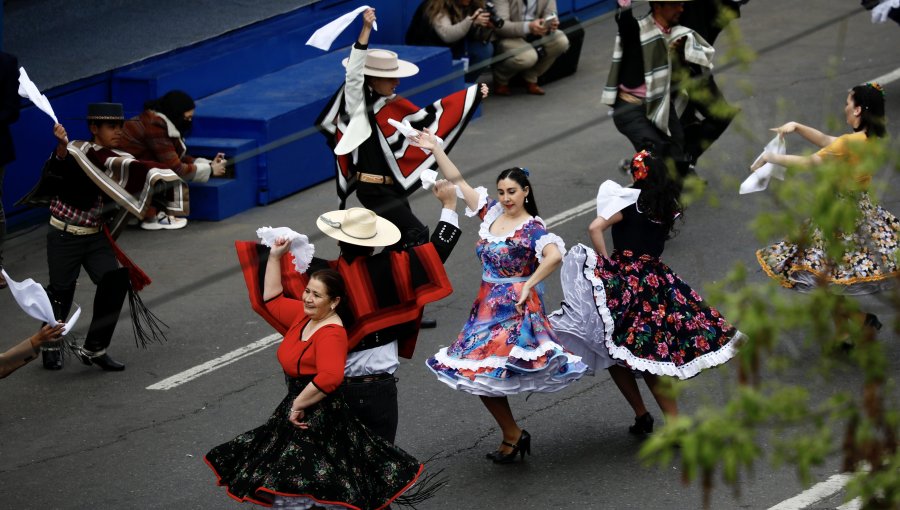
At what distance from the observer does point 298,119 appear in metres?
13.3

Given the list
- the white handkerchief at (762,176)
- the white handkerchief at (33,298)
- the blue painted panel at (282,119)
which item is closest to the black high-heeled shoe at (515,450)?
the white handkerchief at (762,176)

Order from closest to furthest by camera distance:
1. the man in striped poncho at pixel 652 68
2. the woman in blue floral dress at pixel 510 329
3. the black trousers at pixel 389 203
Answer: the woman in blue floral dress at pixel 510 329 → the black trousers at pixel 389 203 → the man in striped poncho at pixel 652 68

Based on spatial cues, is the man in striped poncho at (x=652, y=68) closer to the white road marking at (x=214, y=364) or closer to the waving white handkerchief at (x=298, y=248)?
the white road marking at (x=214, y=364)

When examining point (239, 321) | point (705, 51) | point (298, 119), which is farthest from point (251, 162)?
point (705, 51)

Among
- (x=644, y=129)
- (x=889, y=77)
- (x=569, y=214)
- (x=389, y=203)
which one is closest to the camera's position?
(x=389, y=203)

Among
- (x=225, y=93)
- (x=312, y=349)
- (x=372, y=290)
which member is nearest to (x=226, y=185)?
(x=225, y=93)

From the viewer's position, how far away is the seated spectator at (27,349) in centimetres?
676

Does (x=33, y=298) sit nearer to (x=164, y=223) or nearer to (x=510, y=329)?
(x=510, y=329)

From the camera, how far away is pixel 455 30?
1525 cm

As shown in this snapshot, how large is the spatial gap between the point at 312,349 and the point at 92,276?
11.3 feet

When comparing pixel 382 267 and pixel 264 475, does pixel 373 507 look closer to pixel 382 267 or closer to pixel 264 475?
pixel 264 475

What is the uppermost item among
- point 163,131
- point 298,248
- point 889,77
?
point 298,248

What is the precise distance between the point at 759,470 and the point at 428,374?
2.50m

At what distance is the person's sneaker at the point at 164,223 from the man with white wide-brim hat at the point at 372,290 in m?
5.81
